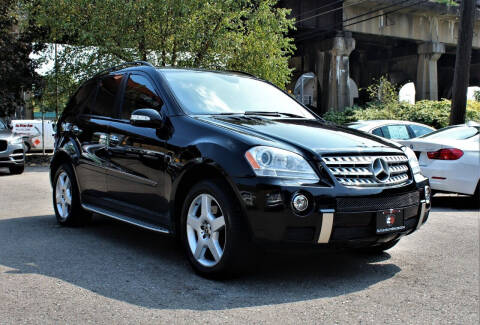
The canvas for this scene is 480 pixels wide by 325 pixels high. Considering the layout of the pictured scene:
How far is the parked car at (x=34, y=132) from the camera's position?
22.2m

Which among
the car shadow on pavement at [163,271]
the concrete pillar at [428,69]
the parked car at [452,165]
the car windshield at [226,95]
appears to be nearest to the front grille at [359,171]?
the car shadow on pavement at [163,271]

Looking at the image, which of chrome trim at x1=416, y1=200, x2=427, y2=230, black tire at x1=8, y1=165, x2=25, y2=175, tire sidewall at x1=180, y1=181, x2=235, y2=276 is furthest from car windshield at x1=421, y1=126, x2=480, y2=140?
black tire at x1=8, y1=165, x2=25, y2=175

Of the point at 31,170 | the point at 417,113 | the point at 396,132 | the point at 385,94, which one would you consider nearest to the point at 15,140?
the point at 31,170

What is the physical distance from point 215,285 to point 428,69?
30468mm

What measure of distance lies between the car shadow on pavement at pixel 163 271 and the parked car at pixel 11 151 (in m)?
8.55

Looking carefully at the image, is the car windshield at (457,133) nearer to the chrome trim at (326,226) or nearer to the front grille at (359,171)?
the front grille at (359,171)

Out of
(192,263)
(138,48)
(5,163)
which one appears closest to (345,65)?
(138,48)

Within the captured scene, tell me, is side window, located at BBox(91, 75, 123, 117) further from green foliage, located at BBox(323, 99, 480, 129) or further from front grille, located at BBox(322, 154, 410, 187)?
green foliage, located at BBox(323, 99, 480, 129)

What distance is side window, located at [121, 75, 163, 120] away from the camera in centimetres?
545

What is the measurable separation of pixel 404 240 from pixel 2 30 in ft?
60.1

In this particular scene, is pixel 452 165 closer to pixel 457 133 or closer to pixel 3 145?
pixel 457 133

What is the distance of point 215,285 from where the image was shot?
4.41 metres

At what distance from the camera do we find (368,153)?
4.56m

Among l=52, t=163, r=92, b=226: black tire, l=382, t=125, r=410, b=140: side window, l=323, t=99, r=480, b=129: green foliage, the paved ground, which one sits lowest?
the paved ground
